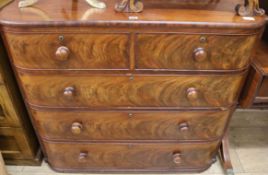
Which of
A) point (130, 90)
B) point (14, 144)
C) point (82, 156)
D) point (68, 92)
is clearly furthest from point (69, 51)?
point (14, 144)

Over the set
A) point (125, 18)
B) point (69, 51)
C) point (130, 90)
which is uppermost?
point (125, 18)

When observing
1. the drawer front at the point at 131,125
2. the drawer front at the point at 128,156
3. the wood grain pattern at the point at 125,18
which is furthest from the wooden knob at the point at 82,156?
the wood grain pattern at the point at 125,18

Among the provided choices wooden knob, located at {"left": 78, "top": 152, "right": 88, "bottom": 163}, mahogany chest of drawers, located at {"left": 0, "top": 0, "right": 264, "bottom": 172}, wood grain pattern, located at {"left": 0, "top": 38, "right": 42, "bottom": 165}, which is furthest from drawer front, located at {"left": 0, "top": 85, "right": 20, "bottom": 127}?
wooden knob, located at {"left": 78, "top": 152, "right": 88, "bottom": 163}

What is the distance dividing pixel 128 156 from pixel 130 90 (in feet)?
1.46

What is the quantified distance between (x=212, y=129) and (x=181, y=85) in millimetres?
327

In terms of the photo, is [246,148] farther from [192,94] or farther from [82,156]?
[82,156]

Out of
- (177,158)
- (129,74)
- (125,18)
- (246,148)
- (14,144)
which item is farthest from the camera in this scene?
(246,148)

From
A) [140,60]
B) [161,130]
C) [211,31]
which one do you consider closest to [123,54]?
[140,60]

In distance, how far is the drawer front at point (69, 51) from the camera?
34.1 inches

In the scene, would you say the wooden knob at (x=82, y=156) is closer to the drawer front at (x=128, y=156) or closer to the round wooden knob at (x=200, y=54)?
the drawer front at (x=128, y=156)

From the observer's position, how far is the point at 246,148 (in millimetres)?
1533

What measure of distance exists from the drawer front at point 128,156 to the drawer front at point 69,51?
48cm

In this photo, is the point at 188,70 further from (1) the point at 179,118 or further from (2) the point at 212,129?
(2) the point at 212,129

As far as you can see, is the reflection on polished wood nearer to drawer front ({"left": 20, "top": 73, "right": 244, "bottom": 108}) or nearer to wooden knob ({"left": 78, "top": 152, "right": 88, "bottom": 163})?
drawer front ({"left": 20, "top": 73, "right": 244, "bottom": 108})
